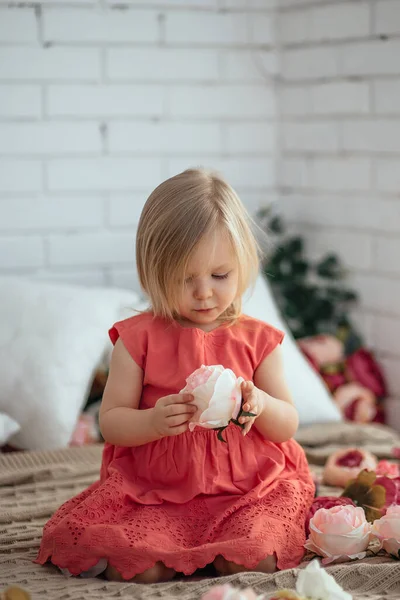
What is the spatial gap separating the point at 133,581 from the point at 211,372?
0.36 meters

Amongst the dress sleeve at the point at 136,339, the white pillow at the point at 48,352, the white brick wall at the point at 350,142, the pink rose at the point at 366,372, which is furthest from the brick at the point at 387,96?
the dress sleeve at the point at 136,339

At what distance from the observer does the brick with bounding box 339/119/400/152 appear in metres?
2.67

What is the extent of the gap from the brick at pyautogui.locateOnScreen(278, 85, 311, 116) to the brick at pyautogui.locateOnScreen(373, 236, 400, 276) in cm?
52

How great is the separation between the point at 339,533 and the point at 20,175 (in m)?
1.62

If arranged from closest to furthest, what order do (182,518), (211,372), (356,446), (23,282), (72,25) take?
(211,372) < (182,518) < (356,446) < (23,282) < (72,25)

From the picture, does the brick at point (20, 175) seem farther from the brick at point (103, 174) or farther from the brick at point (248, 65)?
the brick at point (248, 65)

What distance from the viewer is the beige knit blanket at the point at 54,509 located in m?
1.45

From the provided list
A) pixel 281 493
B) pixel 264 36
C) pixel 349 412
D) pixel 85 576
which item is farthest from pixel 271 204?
pixel 85 576

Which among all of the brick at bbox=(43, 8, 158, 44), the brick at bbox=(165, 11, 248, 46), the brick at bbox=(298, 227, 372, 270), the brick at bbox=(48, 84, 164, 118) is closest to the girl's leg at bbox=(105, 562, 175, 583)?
the brick at bbox=(298, 227, 372, 270)

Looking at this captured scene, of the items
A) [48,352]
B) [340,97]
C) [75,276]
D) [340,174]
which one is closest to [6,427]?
[48,352]

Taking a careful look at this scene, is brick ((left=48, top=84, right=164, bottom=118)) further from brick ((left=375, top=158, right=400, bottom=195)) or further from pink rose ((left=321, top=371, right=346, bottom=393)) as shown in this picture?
pink rose ((left=321, top=371, right=346, bottom=393))

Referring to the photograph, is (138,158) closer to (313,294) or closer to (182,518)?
(313,294)

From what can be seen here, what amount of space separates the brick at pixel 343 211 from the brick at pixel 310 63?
0.37 meters

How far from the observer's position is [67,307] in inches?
96.6
